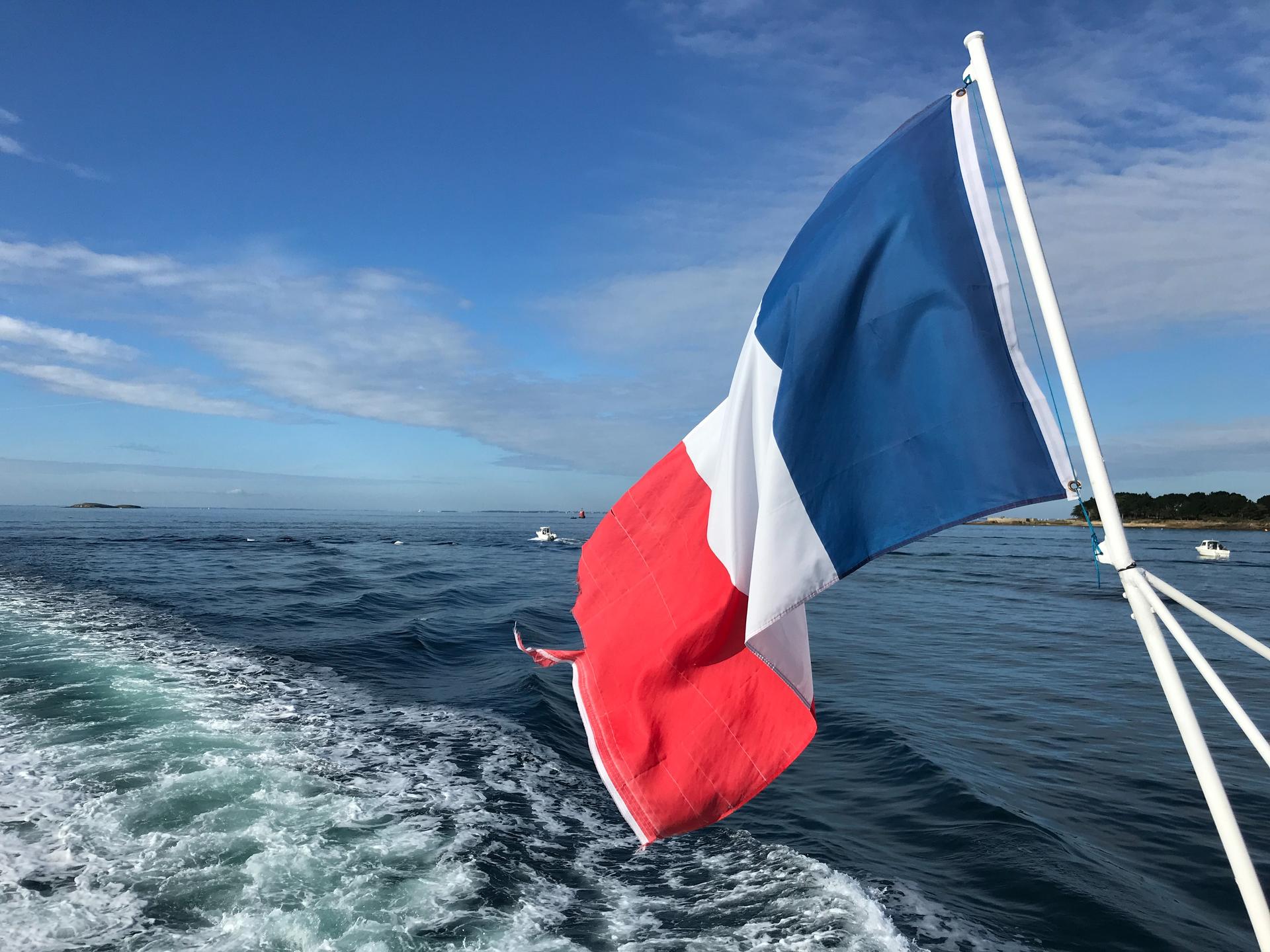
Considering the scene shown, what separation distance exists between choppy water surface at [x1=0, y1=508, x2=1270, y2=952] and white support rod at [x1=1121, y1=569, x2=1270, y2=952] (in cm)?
366

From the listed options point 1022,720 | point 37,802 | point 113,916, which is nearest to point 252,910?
point 113,916

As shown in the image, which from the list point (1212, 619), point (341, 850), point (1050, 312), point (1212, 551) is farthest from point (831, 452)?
point (1212, 551)

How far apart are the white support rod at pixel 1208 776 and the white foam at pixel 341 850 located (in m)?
3.60

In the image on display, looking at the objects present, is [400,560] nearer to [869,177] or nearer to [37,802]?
[37,802]

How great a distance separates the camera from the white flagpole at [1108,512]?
2.14 metres

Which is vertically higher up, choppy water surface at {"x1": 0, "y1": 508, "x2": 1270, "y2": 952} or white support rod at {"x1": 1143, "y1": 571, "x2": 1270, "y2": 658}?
white support rod at {"x1": 1143, "y1": 571, "x2": 1270, "y2": 658}

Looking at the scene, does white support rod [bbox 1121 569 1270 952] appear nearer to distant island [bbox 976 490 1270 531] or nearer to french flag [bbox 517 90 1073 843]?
french flag [bbox 517 90 1073 843]

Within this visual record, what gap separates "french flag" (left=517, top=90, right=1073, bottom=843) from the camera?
2848 mm

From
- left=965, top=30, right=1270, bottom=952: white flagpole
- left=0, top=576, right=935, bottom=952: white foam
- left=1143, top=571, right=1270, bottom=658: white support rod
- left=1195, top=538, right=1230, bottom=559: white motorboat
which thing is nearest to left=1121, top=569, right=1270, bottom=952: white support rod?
left=965, top=30, right=1270, bottom=952: white flagpole

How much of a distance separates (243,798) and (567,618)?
1445cm

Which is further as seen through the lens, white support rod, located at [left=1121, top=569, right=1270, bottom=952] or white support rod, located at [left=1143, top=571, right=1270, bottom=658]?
white support rod, located at [left=1143, top=571, right=1270, bottom=658]

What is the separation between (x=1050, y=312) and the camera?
2449 millimetres

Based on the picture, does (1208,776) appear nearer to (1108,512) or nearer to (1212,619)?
(1212,619)

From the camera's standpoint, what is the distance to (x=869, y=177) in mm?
3182
